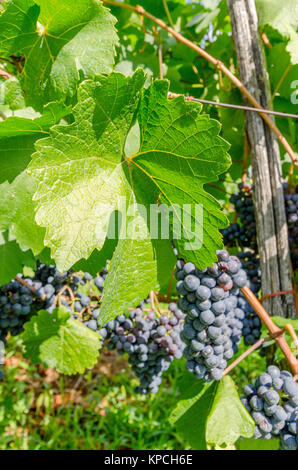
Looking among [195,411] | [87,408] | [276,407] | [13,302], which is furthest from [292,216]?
[87,408]

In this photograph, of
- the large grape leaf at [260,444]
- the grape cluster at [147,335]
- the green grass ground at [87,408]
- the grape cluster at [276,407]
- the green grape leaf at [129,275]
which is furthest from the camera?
the green grass ground at [87,408]

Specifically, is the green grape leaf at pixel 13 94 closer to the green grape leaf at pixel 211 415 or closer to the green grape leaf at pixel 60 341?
the green grape leaf at pixel 60 341

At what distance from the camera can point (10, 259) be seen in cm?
110

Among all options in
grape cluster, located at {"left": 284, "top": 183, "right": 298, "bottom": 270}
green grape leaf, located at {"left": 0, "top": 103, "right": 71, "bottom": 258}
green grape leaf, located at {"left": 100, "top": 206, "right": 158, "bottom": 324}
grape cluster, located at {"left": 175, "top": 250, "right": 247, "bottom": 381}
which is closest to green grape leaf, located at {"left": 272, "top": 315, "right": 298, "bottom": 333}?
grape cluster, located at {"left": 175, "top": 250, "right": 247, "bottom": 381}

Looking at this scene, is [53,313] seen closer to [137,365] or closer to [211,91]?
[137,365]

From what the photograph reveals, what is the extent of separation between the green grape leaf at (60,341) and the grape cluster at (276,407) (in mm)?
503

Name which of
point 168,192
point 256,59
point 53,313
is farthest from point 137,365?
point 256,59

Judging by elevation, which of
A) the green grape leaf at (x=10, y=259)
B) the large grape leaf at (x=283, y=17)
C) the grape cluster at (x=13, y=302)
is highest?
the large grape leaf at (x=283, y=17)

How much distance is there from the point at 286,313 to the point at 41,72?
3.12 feet

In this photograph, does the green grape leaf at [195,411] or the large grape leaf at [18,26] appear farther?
the green grape leaf at [195,411]

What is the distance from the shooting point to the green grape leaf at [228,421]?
3.14ft

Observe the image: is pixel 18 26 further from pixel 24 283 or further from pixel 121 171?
pixel 24 283

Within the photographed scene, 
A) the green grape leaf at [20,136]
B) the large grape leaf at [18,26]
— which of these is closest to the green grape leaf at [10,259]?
the green grape leaf at [20,136]

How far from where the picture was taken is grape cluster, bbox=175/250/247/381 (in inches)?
36.7
